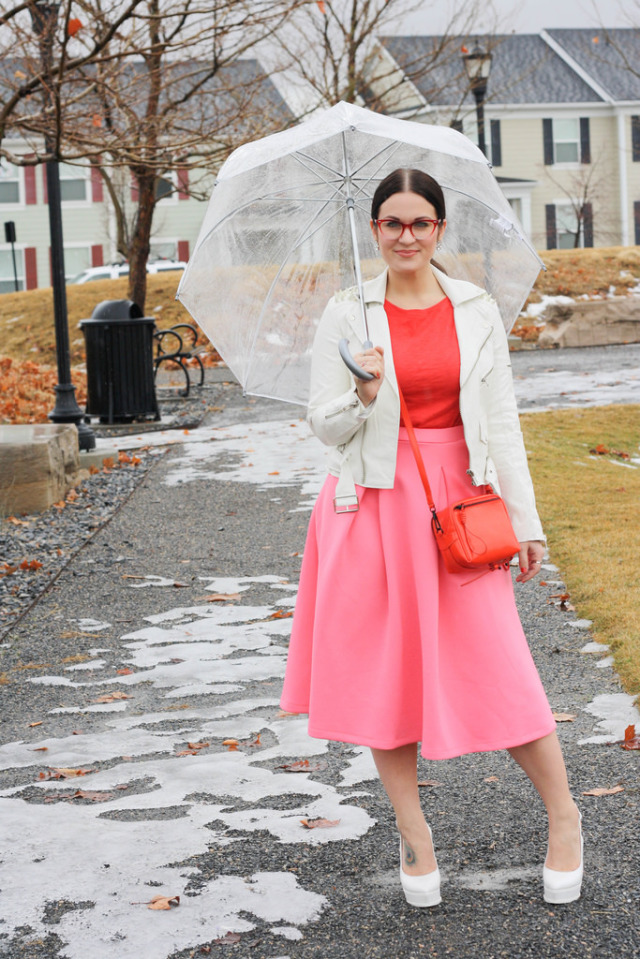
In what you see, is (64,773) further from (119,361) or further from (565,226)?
(565,226)

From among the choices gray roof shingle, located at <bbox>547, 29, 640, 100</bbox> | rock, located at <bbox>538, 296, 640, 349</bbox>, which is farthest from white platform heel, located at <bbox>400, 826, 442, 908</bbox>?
gray roof shingle, located at <bbox>547, 29, 640, 100</bbox>

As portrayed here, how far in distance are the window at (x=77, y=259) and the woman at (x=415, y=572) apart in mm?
39254

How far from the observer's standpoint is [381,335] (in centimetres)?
308

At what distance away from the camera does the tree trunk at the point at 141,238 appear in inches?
786

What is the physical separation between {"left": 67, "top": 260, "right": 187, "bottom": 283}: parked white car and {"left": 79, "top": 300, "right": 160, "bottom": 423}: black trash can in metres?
21.6

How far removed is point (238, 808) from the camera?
388cm

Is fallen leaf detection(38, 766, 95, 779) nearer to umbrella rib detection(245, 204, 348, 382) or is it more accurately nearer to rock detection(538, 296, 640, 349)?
umbrella rib detection(245, 204, 348, 382)

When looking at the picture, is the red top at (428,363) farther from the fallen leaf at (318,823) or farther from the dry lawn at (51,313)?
the dry lawn at (51,313)

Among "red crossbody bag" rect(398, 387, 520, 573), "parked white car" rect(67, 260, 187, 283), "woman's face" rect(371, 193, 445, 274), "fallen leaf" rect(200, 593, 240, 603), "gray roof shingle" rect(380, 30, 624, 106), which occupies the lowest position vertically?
"fallen leaf" rect(200, 593, 240, 603)

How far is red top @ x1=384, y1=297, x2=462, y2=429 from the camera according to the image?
121 inches

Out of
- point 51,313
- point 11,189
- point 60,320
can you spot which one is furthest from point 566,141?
point 60,320

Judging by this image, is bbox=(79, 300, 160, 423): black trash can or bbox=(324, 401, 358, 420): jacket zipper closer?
bbox=(324, 401, 358, 420): jacket zipper

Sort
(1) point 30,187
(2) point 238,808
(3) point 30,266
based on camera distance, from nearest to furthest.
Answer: (2) point 238,808
(1) point 30,187
(3) point 30,266

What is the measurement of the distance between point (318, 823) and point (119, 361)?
10681 millimetres
